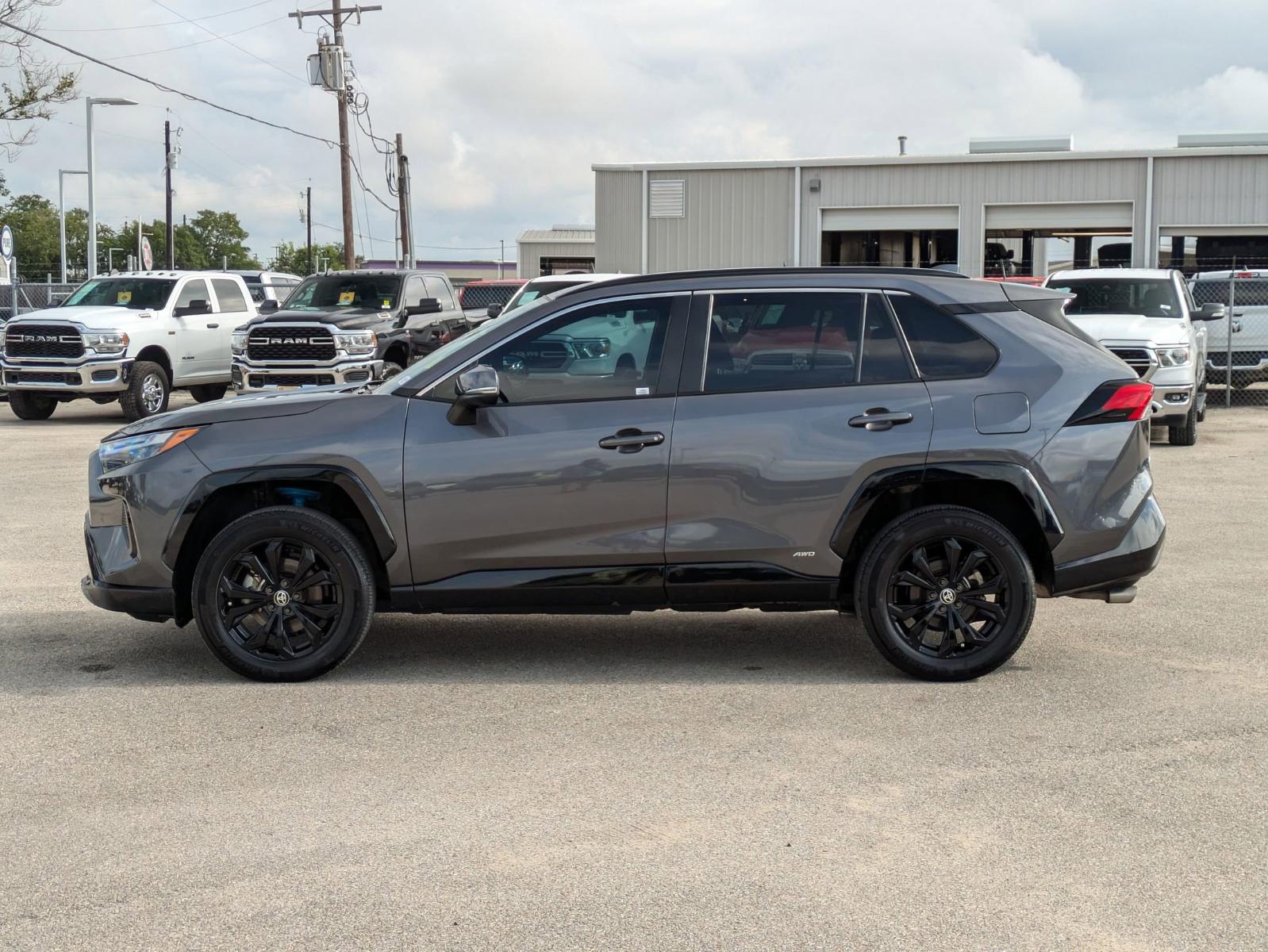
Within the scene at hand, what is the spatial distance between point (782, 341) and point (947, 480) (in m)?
0.91

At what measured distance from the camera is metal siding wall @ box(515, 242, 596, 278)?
6738 centimetres

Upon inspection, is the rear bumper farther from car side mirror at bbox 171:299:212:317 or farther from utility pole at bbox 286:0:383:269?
utility pole at bbox 286:0:383:269

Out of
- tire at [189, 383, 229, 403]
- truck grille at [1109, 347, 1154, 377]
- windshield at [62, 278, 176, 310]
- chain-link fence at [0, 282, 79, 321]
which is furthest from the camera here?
chain-link fence at [0, 282, 79, 321]

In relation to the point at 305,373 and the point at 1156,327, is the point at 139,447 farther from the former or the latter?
the point at 1156,327

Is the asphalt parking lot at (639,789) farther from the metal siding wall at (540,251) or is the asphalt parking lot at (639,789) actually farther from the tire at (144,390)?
the metal siding wall at (540,251)

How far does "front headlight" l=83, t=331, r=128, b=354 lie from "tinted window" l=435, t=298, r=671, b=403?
14488 mm

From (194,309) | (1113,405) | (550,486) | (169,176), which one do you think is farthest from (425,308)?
(169,176)

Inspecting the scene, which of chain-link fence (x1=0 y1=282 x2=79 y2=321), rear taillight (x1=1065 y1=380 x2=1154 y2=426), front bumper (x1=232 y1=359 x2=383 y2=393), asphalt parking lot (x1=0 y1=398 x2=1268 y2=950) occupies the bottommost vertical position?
asphalt parking lot (x1=0 y1=398 x2=1268 y2=950)

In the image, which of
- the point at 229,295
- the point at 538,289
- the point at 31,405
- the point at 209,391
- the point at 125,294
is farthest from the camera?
the point at 209,391

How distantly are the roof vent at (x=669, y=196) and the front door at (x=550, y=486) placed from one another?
92.7ft

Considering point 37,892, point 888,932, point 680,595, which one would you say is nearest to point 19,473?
Answer: point 680,595

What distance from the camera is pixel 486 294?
29.9 m

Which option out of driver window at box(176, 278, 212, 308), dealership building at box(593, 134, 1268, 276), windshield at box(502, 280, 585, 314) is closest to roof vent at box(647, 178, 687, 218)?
dealership building at box(593, 134, 1268, 276)

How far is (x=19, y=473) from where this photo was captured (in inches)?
543
